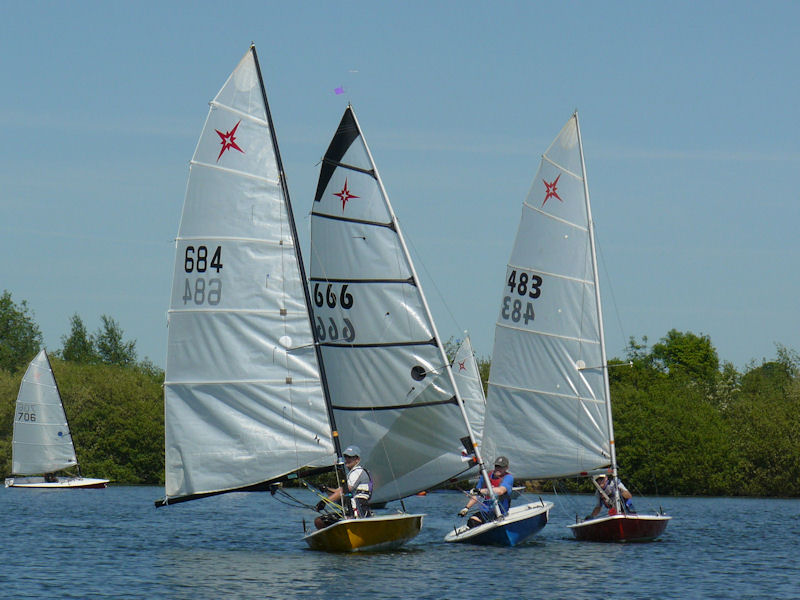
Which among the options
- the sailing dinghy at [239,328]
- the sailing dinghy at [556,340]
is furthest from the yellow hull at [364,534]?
the sailing dinghy at [556,340]

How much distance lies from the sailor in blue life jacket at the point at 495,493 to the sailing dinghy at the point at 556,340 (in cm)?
424

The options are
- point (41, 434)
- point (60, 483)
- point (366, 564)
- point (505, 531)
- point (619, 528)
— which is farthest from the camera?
point (41, 434)

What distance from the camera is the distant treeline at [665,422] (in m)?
65.4

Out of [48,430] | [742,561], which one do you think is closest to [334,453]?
[742,561]

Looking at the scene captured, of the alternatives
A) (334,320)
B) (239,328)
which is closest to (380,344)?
(334,320)

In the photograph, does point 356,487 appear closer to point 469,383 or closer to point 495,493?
point 495,493

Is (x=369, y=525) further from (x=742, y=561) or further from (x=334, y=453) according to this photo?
(x=742, y=561)

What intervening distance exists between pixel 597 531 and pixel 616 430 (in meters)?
39.3

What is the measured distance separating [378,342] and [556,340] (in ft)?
19.7

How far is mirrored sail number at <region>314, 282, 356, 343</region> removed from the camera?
29.0 metres

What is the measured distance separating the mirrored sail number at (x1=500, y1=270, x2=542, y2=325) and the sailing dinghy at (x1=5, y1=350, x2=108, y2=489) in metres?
38.2

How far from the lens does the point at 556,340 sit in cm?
3272

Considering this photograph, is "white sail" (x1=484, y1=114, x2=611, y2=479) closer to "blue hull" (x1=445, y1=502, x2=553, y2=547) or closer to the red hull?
the red hull

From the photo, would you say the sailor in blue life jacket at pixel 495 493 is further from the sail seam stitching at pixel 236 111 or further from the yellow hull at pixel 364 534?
the sail seam stitching at pixel 236 111
